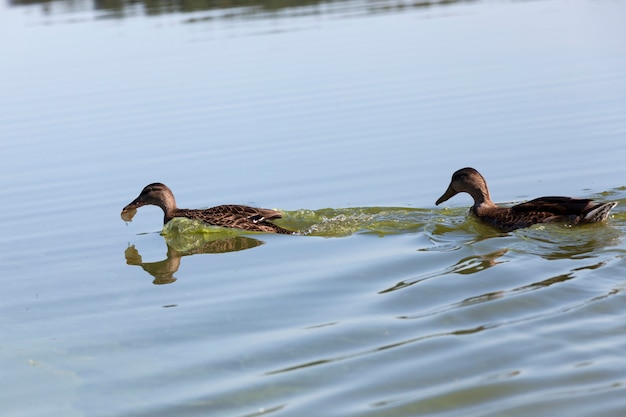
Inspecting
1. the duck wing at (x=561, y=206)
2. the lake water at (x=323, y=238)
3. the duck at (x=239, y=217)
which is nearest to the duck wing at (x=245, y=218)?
the duck at (x=239, y=217)

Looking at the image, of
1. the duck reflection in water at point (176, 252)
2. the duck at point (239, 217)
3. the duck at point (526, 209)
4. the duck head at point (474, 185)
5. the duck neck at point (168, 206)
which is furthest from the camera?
the duck neck at point (168, 206)

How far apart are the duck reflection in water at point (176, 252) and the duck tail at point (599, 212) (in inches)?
143

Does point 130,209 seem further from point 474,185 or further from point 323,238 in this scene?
point 474,185

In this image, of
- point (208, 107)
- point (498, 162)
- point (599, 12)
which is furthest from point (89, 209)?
point (599, 12)

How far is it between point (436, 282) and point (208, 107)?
41.1 feet

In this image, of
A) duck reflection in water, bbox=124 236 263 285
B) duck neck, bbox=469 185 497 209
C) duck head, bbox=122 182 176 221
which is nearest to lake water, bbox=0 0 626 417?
duck reflection in water, bbox=124 236 263 285

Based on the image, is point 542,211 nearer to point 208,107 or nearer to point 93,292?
point 93,292

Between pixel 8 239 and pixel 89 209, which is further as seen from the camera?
pixel 89 209

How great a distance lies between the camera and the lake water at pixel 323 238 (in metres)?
7.11

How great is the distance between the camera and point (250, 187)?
1447 centimetres

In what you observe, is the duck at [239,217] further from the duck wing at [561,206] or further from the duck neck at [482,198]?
the duck wing at [561,206]

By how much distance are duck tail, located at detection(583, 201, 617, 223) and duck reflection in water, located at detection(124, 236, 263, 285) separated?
11.9ft

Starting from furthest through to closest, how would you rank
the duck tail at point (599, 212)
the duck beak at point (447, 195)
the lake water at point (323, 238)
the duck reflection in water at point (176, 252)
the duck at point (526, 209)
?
1. the duck beak at point (447, 195)
2. the duck reflection in water at point (176, 252)
3. the duck at point (526, 209)
4. the duck tail at point (599, 212)
5. the lake water at point (323, 238)

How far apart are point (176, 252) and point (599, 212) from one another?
472 cm
